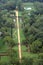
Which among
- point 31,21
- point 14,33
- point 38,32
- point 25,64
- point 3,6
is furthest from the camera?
point 3,6

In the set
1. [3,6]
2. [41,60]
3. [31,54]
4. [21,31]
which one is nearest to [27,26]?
[21,31]

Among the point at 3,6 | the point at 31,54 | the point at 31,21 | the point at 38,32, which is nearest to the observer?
the point at 31,54

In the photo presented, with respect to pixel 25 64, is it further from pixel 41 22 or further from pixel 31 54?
pixel 41 22

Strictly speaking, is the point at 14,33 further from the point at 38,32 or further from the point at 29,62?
the point at 29,62

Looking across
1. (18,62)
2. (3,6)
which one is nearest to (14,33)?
(18,62)

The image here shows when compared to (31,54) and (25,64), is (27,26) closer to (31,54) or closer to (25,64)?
(31,54)

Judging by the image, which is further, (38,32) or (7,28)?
(7,28)

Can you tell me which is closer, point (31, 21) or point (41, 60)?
point (41, 60)

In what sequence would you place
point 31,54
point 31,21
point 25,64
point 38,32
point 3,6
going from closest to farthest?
point 25,64 → point 31,54 → point 38,32 → point 31,21 → point 3,6
